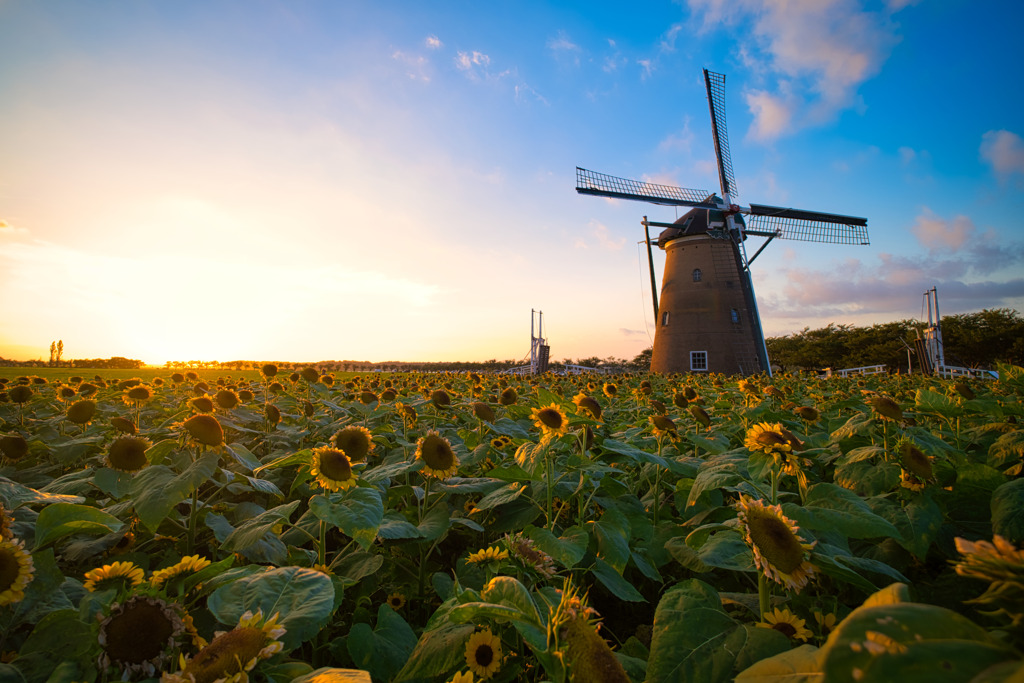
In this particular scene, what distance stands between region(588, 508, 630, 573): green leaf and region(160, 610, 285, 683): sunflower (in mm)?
1234

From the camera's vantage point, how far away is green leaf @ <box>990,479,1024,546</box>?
4.95ft

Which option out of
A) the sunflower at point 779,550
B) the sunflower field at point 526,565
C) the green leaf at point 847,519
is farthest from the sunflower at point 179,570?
the green leaf at point 847,519

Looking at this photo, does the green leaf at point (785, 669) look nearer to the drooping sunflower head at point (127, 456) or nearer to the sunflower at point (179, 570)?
the sunflower at point (179, 570)

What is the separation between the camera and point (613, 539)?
1.78 metres

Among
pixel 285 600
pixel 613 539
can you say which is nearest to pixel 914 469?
pixel 613 539

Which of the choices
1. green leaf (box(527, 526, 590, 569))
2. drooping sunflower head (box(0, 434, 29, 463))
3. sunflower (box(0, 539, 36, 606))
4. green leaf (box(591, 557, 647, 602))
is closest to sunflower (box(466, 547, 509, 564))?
green leaf (box(527, 526, 590, 569))

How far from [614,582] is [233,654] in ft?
4.15

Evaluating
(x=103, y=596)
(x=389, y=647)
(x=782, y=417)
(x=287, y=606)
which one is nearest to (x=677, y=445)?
(x=782, y=417)

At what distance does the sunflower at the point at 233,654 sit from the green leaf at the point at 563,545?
90cm

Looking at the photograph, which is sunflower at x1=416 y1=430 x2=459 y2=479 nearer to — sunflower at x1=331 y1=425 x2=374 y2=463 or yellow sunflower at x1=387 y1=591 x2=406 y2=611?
sunflower at x1=331 y1=425 x2=374 y2=463

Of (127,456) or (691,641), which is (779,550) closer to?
(691,641)

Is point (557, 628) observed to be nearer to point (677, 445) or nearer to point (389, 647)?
point (389, 647)

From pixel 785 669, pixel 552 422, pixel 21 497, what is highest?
pixel 552 422

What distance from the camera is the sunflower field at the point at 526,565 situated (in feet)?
2.61
